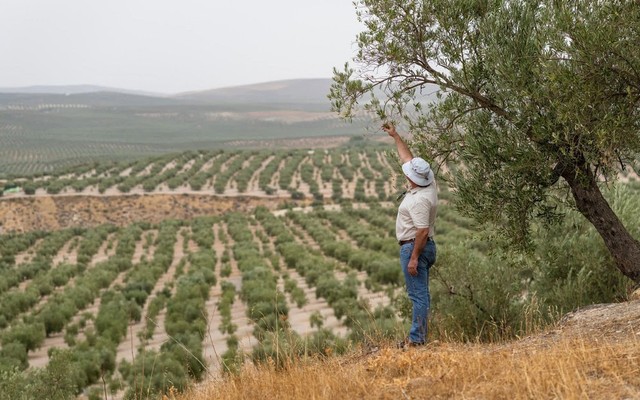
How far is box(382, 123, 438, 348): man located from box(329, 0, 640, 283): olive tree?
4.89 ft

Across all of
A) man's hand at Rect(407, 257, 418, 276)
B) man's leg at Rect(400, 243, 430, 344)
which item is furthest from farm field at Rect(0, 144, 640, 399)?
man's hand at Rect(407, 257, 418, 276)

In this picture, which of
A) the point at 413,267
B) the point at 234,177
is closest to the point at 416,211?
the point at 413,267

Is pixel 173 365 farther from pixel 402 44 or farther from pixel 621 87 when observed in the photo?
pixel 621 87

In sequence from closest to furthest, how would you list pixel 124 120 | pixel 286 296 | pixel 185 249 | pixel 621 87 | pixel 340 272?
pixel 621 87 → pixel 286 296 → pixel 340 272 → pixel 185 249 → pixel 124 120

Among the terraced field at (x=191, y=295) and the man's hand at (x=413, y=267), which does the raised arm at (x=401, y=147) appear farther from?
the terraced field at (x=191, y=295)

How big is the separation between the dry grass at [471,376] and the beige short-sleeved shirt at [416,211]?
1.32 meters

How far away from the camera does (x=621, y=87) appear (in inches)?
292

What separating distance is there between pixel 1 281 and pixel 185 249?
1131cm

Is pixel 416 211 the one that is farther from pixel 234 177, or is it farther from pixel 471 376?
pixel 234 177

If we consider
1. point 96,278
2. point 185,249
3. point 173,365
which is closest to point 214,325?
point 173,365

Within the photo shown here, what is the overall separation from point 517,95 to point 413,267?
101 inches

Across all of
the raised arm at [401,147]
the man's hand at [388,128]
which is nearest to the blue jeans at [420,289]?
the raised arm at [401,147]

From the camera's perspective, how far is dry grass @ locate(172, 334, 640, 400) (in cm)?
474

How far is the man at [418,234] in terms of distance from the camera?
6.91 metres
